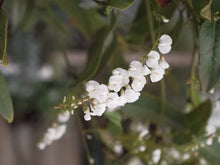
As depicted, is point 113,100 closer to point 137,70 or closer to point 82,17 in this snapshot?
point 137,70

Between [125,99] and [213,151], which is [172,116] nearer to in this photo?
[213,151]

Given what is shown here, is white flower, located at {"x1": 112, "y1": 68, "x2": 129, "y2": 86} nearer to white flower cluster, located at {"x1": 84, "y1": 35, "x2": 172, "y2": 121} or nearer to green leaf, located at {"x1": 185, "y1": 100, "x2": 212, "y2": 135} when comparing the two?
white flower cluster, located at {"x1": 84, "y1": 35, "x2": 172, "y2": 121}

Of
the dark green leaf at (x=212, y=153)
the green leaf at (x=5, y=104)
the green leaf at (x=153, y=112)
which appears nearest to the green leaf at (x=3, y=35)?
the green leaf at (x=5, y=104)

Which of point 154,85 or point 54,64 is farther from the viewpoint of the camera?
point 54,64

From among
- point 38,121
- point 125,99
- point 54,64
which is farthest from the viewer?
point 38,121

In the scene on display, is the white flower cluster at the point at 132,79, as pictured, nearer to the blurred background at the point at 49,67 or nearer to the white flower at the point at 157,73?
the white flower at the point at 157,73

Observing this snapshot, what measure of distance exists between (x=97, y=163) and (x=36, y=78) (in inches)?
22.8

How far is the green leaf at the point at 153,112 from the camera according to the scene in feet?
1.90

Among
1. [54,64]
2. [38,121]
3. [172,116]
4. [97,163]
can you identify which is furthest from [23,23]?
[38,121]

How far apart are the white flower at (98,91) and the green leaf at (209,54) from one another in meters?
0.11

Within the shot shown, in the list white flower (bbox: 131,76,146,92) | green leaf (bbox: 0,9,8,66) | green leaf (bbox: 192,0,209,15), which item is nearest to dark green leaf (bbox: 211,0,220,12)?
green leaf (bbox: 192,0,209,15)

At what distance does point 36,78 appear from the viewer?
63.1 inches

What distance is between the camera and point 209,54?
14.1 inches

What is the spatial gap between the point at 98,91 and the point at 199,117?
0.26m
